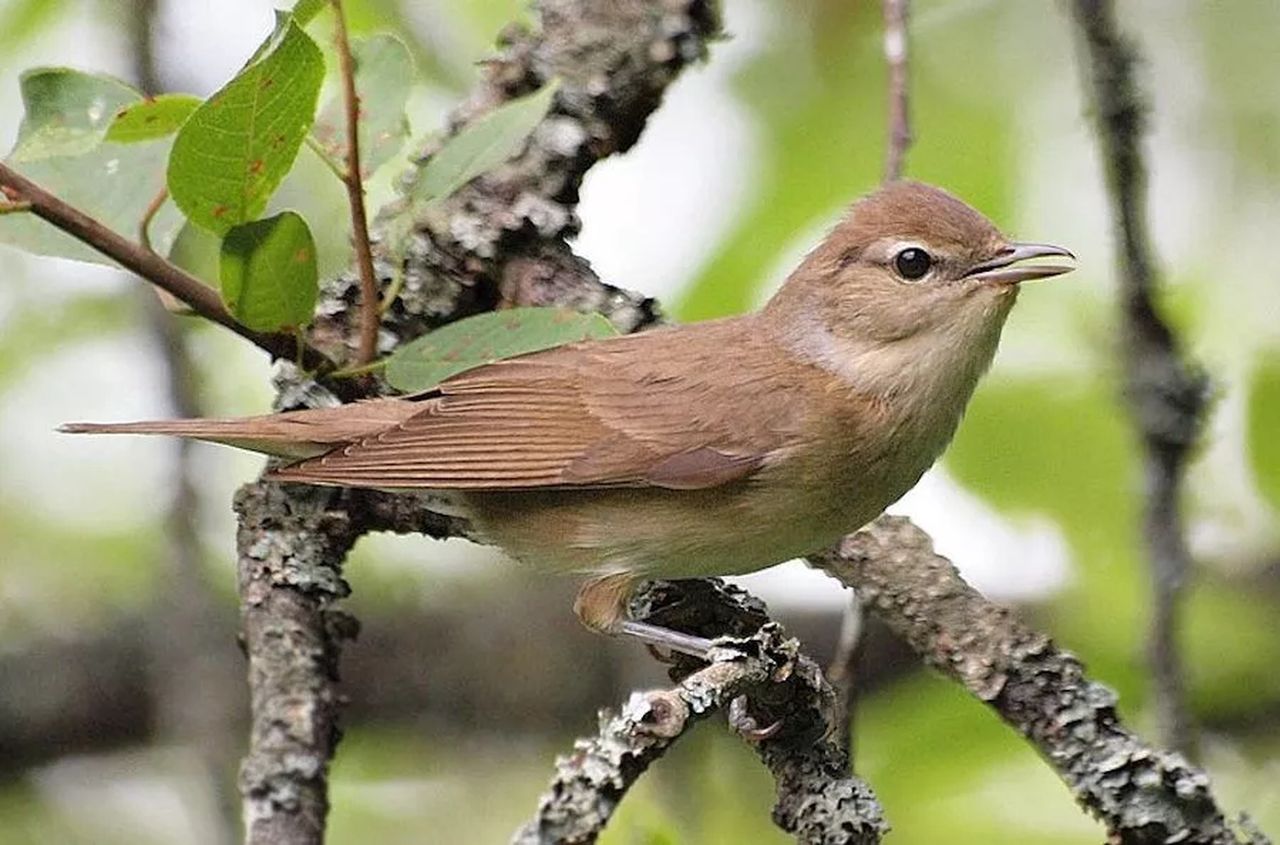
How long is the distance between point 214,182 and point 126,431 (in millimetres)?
679

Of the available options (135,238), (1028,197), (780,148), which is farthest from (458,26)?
(135,238)

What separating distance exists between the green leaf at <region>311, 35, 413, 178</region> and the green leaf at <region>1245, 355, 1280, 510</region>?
2.51 metres

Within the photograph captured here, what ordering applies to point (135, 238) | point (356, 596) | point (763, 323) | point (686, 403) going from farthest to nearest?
point (356, 596) → point (763, 323) → point (686, 403) → point (135, 238)

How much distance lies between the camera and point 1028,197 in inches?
220

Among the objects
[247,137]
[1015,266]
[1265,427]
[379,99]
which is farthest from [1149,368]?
[247,137]

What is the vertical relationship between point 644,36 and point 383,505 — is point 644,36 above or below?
above

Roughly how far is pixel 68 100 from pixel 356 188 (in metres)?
0.59

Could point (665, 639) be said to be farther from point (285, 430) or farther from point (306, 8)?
point (306, 8)

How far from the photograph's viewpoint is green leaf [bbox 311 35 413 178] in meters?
3.49

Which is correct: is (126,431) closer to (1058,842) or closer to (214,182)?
(214,182)

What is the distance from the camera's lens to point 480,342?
11.2ft

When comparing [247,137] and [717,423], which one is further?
[717,423]

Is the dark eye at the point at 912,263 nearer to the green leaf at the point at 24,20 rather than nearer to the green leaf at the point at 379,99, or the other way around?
the green leaf at the point at 379,99

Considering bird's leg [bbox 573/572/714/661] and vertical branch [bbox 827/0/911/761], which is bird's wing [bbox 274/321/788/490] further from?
vertical branch [bbox 827/0/911/761]
